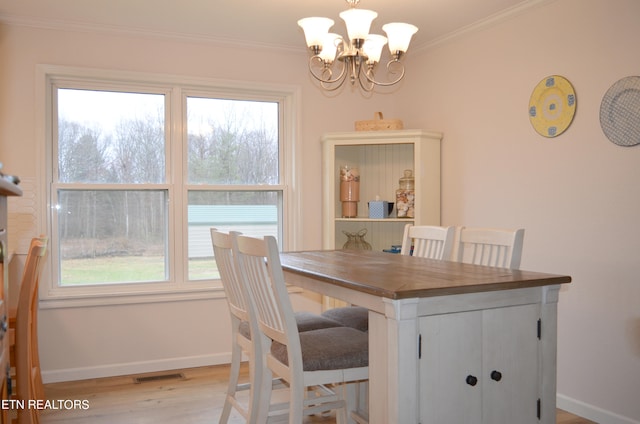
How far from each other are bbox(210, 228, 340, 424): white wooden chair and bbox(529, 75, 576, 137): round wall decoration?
1.66m

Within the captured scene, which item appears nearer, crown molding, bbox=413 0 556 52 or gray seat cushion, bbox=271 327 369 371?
gray seat cushion, bbox=271 327 369 371

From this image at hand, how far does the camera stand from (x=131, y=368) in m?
3.69

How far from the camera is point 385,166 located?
14.1 feet

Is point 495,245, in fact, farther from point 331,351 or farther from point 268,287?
point 268,287

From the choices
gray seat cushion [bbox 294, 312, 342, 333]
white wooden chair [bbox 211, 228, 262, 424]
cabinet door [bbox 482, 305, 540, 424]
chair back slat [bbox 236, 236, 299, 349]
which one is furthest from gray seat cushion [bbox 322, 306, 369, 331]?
cabinet door [bbox 482, 305, 540, 424]

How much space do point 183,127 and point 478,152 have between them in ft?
6.67

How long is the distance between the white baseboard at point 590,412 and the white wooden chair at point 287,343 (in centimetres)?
150

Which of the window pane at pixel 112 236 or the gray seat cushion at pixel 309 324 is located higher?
the window pane at pixel 112 236

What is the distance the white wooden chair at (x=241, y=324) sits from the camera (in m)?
2.25

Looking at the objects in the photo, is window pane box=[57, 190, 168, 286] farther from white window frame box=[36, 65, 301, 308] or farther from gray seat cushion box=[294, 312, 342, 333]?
gray seat cushion box=[294, 312, 342, 333]

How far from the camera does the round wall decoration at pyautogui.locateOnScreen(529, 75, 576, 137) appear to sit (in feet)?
9.81

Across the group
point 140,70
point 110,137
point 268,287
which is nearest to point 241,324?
point 268,287

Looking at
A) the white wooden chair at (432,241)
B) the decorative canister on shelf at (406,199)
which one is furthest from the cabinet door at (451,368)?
the decorative canister on shelf at (406,199)

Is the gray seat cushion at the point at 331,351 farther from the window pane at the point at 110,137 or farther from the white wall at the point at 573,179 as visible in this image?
the window pane at the point at 110,137
